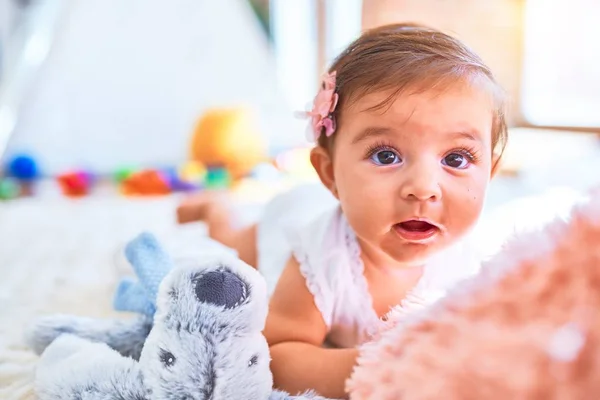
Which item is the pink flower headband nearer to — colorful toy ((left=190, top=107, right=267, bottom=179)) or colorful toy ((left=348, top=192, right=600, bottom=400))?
colorful toy ((left=348, top=192, right=600, bottom=400))

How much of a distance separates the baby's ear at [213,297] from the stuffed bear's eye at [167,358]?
20 millimetres

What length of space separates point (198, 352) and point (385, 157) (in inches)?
10.8

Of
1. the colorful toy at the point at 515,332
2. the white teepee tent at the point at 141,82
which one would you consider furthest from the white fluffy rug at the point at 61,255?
the white teepee tent at the point at 141,82

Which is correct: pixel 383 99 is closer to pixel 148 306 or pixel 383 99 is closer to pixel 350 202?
pixel 350 202

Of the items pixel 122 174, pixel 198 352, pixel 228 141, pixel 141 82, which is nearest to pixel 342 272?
pixel 198 352

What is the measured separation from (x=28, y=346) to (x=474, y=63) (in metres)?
0.57

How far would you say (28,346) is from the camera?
2.35 ft

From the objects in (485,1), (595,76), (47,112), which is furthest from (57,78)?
(595,76)

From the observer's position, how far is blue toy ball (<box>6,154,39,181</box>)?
8.17 feet

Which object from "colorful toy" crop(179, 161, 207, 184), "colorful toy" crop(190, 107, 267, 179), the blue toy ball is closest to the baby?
"colorful toy" crop(179, 161, 207, 184)

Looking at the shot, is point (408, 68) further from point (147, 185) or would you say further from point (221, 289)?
point (147, 185)

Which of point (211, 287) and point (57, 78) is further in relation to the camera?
point (57, 78)

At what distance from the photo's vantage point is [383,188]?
2.07 ft

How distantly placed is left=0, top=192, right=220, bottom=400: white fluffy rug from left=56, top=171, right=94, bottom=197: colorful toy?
0.19 m
